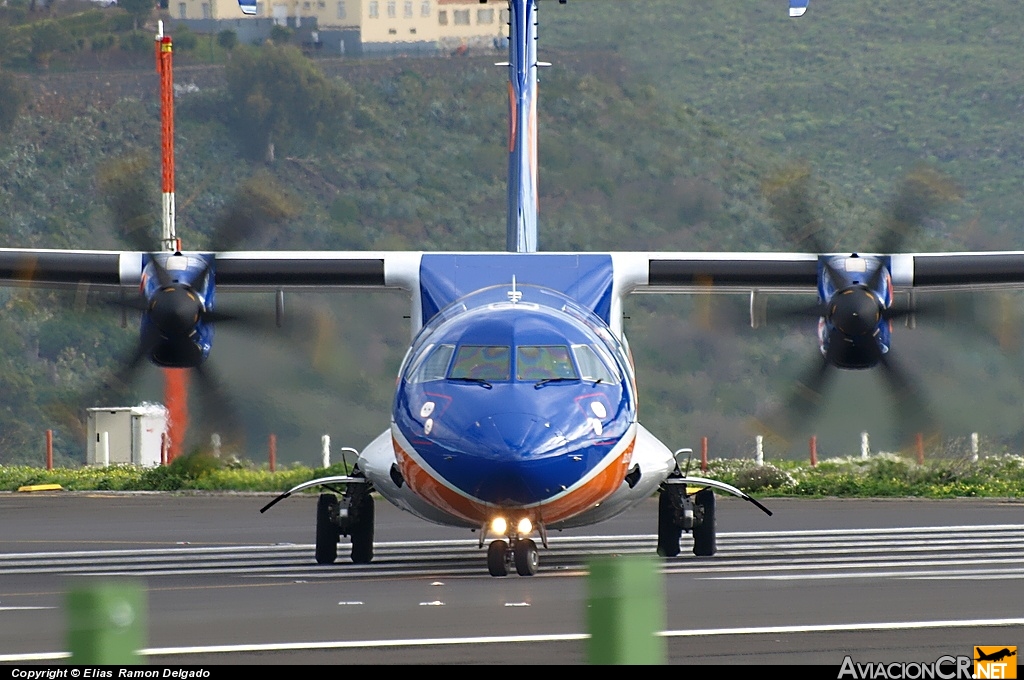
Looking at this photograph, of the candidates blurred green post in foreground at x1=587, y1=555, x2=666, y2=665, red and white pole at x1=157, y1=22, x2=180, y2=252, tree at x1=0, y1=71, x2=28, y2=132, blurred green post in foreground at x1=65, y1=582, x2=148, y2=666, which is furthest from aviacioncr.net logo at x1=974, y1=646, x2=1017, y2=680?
tree at x1=0, y1=71, x2=28, y2=132

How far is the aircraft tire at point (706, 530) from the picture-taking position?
17531mm

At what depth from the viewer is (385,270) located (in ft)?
62.7

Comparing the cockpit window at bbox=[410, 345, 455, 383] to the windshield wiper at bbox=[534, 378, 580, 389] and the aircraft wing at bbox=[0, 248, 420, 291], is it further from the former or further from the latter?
the aircraft wing at bbox=[0, 248, 420, 291]

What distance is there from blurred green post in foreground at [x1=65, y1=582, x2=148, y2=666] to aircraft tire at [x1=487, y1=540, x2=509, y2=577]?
30.5 feet

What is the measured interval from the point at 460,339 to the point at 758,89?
52.1 meters

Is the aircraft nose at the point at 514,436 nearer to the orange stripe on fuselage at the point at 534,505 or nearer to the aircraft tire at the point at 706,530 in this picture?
the orange stripe on fuselage at the point at 534,505

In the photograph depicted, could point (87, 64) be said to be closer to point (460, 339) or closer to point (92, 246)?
point (92, 246)

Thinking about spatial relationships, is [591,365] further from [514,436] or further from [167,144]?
[167,144]

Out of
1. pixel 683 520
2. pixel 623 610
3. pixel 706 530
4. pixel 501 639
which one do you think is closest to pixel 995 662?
pixel 501 639

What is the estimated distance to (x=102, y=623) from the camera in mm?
5754

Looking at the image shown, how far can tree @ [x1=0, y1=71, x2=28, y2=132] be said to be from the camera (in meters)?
62.0

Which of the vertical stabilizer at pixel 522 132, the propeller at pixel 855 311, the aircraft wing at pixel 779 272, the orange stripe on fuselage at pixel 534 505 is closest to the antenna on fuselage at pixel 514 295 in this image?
the orange stripe on fuselage at pixel 534 505

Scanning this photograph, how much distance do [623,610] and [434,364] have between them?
31.7ft

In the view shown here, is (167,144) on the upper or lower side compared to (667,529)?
upper
